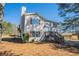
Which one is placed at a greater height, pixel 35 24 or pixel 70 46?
pixel 35 24

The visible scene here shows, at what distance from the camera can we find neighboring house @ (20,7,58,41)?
3.04 m

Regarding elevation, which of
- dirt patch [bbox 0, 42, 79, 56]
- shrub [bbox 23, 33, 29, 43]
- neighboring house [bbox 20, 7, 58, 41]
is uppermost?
neighboring house [bbox 20, 7, 58, 41]

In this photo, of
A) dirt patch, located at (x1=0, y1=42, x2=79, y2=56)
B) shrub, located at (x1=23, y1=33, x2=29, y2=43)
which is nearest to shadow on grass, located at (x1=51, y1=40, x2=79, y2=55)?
dirt patch, located at (x1=0, y1=42, x2=79, y2=56)

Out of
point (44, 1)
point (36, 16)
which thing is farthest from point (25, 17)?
point (44, 1)

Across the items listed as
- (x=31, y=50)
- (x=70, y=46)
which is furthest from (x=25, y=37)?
(x=70, y=46)

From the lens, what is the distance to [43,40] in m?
3.07

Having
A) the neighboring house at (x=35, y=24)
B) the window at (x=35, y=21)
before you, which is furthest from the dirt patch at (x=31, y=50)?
the window at (x=35, y=21)

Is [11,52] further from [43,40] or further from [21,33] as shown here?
[43,40]

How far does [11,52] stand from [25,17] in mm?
553

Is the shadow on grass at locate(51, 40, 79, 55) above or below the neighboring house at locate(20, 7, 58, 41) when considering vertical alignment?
below

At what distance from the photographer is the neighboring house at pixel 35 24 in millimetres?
3037

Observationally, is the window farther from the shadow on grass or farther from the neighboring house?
the shadow on grass

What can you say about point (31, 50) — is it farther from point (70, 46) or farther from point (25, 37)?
point (70, 46)

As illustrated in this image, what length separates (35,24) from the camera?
3057 millimetres
